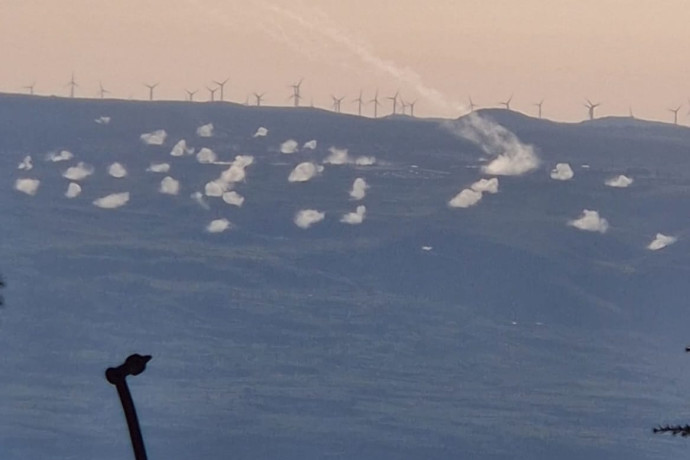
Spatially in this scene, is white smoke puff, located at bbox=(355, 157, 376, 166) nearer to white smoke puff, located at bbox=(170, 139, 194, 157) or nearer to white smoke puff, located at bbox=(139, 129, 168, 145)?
white smoke puff, located at bbox=(170, 139, 194, 157)

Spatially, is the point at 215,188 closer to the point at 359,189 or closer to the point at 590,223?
the point at 359,189

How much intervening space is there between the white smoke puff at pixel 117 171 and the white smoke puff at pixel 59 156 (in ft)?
4.09

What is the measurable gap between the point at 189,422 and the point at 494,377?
373 inches

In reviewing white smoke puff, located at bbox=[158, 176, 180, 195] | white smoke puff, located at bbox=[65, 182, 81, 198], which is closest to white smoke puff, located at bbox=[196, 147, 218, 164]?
white smoke puff, located at bbox=[158, 176, 180, 195]

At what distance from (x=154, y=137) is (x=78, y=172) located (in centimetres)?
264

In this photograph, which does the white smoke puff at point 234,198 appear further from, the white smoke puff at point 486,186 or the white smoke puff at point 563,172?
the white smoke puff at point 563,172

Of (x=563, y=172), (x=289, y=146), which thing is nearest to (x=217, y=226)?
(x=289, y=146)

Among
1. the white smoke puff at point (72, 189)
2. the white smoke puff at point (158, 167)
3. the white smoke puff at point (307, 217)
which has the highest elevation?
the white smoke puff at point (158, 167)

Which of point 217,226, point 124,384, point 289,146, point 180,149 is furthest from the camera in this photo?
point 217,226

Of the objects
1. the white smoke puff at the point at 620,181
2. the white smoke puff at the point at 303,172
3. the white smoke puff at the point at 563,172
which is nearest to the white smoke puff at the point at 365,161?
the white smoke puff at the point at 303,172

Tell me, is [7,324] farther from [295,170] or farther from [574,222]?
[574,222]

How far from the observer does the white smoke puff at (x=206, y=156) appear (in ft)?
140

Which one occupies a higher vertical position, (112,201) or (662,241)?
(112,201)

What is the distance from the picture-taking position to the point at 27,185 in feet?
140
